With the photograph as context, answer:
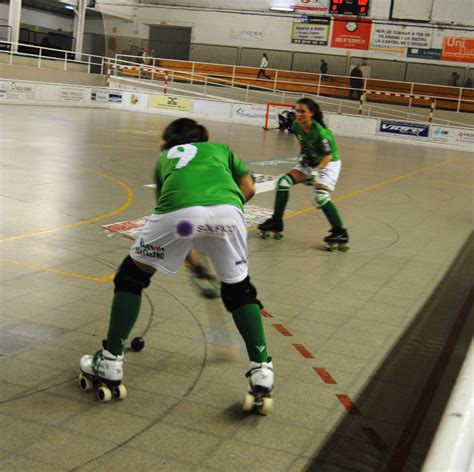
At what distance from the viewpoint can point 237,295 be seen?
448cm

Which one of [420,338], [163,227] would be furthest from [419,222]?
[163,227]

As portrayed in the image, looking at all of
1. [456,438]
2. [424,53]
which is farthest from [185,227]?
[424,53]

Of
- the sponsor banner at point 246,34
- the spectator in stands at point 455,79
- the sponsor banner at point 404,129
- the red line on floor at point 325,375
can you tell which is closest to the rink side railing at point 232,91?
the sponsor banner at point 404,129

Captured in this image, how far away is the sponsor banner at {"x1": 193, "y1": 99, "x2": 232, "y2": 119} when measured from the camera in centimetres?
3753

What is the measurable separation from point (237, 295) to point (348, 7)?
118 feet

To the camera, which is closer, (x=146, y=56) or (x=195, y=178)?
(x=195, y=178)

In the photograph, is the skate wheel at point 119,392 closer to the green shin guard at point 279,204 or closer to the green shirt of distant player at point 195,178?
the green shirt of distant player at point 195,178

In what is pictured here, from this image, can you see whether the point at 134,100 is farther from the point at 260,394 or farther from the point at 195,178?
the point at 260,394

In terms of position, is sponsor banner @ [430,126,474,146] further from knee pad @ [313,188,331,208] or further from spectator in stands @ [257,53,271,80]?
knee pad @ [313,188,331,208]

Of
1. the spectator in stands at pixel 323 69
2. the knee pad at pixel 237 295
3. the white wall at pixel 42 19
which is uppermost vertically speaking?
the white wall at pixel 42 19

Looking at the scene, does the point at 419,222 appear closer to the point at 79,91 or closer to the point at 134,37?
the point at 79,91

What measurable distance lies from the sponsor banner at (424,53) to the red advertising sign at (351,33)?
2.59 metres

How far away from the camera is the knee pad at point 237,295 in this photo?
447 centimetres

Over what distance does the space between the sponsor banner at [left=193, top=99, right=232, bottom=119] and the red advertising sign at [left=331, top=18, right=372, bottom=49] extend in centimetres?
1018
